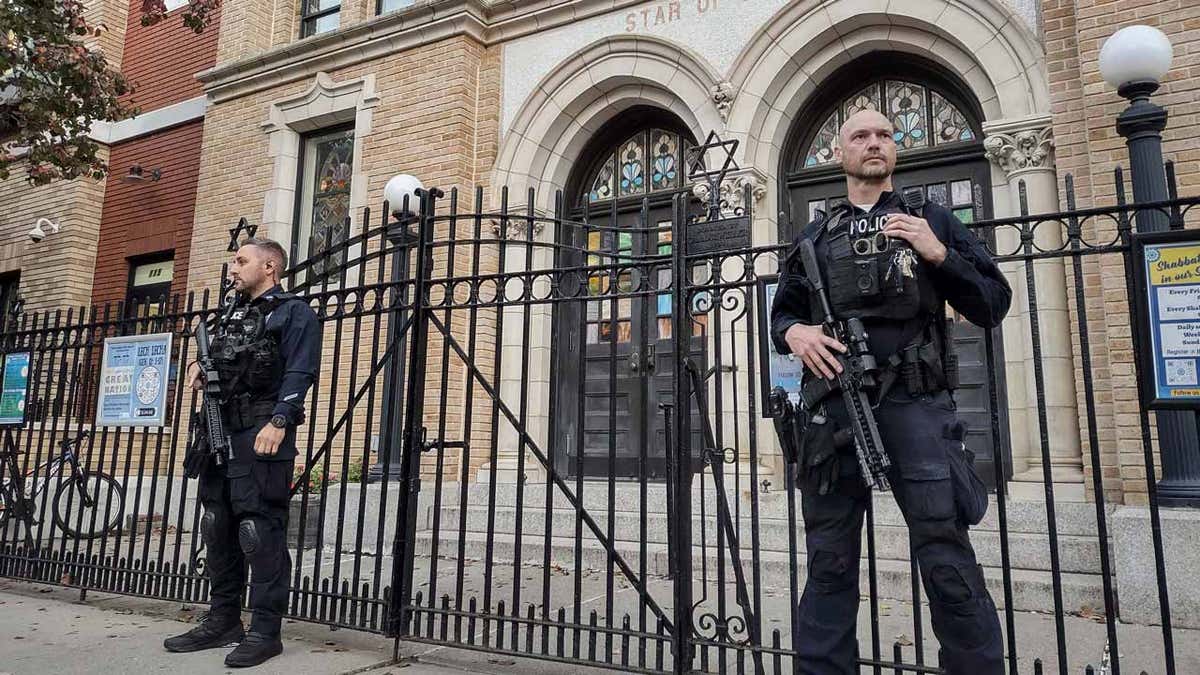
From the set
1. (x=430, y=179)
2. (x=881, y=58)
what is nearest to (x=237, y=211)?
(x=430, y=179)

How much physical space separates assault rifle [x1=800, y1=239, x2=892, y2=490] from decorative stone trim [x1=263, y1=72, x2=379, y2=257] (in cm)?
797

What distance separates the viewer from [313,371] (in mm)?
4215

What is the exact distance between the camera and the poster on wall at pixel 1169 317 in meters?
3.04

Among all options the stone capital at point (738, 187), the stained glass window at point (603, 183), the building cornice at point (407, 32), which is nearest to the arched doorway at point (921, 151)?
the stone capital at point (738, 187)

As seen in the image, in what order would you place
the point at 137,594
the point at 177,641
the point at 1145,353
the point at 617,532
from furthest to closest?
the point at 617,532
the point at 137,594
the point at 177,641
the point at 1145,353

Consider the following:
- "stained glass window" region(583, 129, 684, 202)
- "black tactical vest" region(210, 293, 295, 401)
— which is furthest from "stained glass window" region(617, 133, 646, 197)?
"black tactical vest" region(210, 293, 295, 401)

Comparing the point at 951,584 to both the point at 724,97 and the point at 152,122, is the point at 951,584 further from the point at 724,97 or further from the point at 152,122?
the point at 152,122

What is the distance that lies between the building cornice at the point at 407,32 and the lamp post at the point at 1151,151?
495cm

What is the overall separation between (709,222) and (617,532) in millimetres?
3094

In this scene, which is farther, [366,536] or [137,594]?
[366,536]

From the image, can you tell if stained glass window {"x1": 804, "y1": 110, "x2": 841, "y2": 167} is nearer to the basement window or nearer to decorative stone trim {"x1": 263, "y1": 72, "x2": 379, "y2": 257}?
decorative stone trim {"x1": 263, "y1": 72, "x2": 379, "y2": 257}

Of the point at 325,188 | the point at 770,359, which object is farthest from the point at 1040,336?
the point at 325,188

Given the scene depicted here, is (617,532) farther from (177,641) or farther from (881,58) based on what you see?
(881,58)

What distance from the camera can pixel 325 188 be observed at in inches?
407
